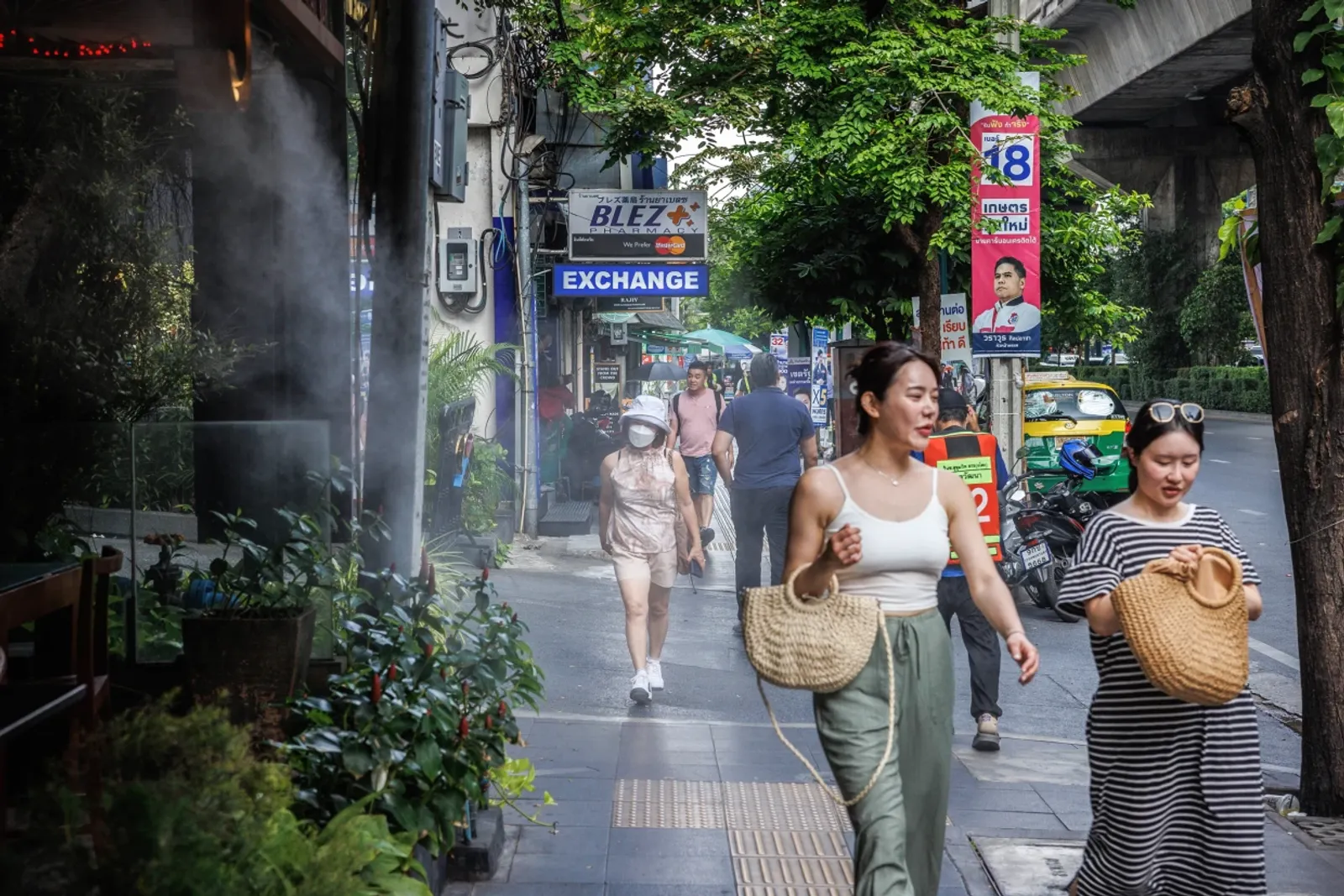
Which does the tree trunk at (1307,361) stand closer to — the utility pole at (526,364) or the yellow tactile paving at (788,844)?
the yellow tactile paving at (788,844)

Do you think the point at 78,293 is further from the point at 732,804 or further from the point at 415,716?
the point at 732,804

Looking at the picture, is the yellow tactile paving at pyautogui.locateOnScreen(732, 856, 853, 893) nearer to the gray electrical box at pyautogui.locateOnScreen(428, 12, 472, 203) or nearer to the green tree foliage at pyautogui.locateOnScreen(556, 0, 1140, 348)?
the gray electrical box at pyautogui.locateOnScreen(428, 12, 472, 203)

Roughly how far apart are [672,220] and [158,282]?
402 inches

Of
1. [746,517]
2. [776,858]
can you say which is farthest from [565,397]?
[776,858]

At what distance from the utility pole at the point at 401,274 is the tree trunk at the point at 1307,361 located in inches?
140

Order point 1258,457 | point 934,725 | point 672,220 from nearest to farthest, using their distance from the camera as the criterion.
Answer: point 934,725 → point 672,220 → point 1258,457

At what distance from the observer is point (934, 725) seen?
3998 mm

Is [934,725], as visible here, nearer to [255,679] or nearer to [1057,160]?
[255,679]

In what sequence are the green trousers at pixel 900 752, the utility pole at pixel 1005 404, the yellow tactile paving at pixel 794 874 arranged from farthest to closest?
the utility pole at pixel 1005 404, the yellow tactile paving at pixel 794 874, the green trousers at pixel 900 752

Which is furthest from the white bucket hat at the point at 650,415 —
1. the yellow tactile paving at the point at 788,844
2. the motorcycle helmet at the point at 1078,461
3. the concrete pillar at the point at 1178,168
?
the concrete pillar at the point at 1178,168

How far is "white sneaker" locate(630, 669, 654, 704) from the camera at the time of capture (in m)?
8.17

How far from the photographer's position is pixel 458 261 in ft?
50.9

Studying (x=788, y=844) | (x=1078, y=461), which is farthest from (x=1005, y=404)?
(x=788, y=844)

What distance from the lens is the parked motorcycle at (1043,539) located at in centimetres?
1209
